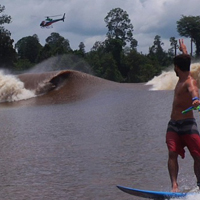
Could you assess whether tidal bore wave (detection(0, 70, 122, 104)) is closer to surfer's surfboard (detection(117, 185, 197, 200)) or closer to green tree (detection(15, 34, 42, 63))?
surfer's surfboard (detection(117, 185, 197, 200))

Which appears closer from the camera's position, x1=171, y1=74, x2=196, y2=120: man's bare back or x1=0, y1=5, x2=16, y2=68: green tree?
x1=171, y1=74, x2=196, y2=120: man's bare back

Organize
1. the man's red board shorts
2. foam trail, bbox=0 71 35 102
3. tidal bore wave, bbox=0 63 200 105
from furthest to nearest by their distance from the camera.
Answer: foam trail, bbox=0 71 35 102, tidal bore wave, bbox=0 63 200 105, the man's red board shorts

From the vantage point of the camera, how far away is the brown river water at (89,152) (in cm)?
615

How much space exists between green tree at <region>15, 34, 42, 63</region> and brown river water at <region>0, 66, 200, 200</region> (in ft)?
228

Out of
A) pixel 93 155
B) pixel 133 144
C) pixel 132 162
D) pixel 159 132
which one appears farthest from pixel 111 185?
pixel 159 132

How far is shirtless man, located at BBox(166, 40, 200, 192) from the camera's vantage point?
201 inches

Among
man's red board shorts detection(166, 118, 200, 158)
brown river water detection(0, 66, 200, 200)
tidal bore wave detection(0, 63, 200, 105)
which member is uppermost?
tidal bore wave detection(0, 63, 200, 105)

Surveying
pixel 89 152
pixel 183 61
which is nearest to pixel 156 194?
pixel 183 61

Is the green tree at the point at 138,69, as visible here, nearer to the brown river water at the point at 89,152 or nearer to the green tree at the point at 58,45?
the green tree at the point at 58,45

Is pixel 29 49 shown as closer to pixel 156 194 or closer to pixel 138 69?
pixel 138 69

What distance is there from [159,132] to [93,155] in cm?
231

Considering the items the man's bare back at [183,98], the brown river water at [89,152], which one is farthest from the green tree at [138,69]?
the man's bare back at [183,98]

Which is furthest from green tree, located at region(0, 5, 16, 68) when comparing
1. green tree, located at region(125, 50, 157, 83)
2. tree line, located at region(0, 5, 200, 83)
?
green tree, located at region(125, 50, 157, 83)

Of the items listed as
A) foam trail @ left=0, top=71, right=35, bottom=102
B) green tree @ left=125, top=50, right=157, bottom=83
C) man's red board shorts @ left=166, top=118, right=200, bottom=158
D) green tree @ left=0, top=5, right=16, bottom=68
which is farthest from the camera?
green tree @ left=125, top=50, right=157, bottom=83
